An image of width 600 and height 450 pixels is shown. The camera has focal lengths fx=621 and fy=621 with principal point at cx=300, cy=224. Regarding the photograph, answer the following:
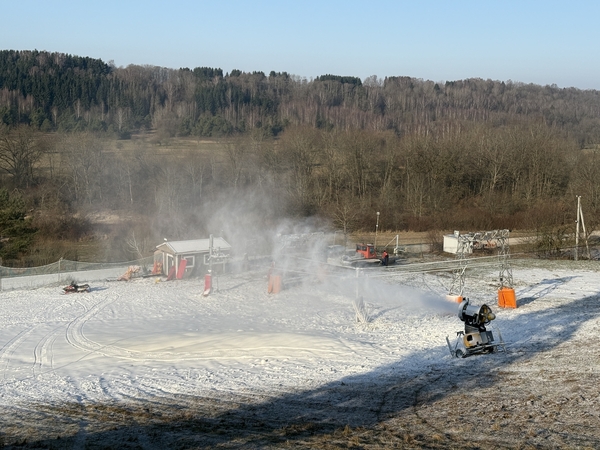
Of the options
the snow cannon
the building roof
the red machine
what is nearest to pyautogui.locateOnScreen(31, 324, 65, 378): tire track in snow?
the building roof

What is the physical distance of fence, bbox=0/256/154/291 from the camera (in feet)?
89.0

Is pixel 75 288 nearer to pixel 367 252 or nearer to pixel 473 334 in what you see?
pixel 367 252

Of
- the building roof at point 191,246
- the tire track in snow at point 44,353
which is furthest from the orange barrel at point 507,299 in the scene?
the tire track in snow at point 44,353

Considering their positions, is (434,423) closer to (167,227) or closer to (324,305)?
(324,305)

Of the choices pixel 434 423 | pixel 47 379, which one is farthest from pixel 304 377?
pixel 47 379

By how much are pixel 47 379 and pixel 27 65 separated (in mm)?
93475

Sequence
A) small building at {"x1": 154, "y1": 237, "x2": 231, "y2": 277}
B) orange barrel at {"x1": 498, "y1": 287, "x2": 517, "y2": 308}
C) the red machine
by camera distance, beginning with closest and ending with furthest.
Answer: orange barrel at {"x1": 498, "y1": 287, "x2": 517, "y2": 308} → small building at {"x1": 154, "y1": 237, "x2": 231, "y2": 277} → the red machine

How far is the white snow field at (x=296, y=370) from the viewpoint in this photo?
963 centimetres

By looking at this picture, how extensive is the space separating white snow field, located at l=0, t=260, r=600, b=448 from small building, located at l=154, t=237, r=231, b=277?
3.32 m

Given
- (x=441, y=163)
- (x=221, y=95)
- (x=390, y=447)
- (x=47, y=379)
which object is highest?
(x=221, y=95)

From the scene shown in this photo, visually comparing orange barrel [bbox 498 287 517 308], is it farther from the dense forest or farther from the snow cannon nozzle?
the dense forest

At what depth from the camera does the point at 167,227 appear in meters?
42.7

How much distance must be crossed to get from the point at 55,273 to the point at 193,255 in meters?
6.34

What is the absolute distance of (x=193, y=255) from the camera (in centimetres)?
2767
